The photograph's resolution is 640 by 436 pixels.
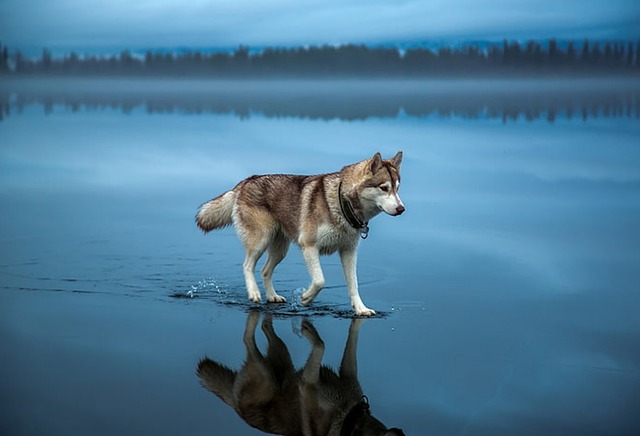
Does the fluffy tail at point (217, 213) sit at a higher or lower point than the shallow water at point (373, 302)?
higher

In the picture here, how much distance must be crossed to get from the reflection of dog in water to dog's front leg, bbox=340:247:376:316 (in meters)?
1.01

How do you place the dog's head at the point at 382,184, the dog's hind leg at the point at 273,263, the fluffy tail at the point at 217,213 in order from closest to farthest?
the dog's head at the point at 382,184 → the dog's hind leg at the point at 273,263 → the fluffy tail at the point at 217,213

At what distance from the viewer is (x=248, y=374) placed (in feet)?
24.8

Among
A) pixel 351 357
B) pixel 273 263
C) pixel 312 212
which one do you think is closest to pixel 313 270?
pixel 312 212

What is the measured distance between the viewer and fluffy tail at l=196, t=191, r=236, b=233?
10.7m

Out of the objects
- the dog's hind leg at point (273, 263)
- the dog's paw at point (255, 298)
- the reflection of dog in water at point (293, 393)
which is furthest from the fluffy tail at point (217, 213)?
the reflection of dog in water at point (293, 393)

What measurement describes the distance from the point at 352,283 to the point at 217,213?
73.4 inches

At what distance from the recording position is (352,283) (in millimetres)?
9641

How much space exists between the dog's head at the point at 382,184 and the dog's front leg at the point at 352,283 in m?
0.62

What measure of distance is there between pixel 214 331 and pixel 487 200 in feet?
32.9

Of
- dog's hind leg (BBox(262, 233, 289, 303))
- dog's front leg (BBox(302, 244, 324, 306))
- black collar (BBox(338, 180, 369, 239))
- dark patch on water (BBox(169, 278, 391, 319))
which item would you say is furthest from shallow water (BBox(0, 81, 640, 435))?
black collar (BBox(338, 180, 369, 239))

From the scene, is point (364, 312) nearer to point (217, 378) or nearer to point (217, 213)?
point (217, 213)

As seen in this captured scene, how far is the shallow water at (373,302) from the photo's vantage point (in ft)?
22.6

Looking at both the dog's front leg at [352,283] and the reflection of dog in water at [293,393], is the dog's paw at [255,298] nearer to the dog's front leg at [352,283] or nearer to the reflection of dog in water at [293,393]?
the dog's front leg at [352,283]
